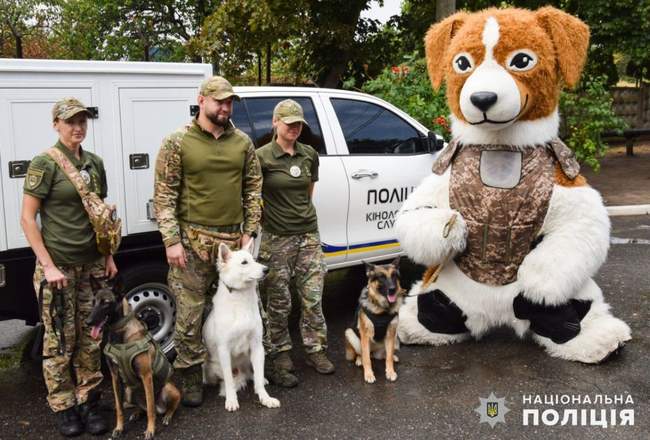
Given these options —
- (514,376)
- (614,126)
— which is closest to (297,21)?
(614,126)

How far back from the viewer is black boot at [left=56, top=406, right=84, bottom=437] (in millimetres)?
3504

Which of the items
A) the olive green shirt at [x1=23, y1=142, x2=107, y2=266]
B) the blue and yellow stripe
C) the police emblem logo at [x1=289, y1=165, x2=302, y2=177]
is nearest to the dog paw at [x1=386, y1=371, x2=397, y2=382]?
the blue and yellow stripe

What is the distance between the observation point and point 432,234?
13.9 feet

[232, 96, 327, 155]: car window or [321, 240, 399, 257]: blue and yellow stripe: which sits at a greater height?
[232, 96, 327, 155]: car window

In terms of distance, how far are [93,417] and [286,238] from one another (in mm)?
1579

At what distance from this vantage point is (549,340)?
4.36m

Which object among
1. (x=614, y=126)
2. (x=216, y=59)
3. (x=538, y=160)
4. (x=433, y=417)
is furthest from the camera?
(x=216, y=59)

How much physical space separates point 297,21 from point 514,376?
734cm

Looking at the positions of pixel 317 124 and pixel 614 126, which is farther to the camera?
pixel 614 126

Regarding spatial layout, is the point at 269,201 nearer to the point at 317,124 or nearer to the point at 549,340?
the point at 317,124

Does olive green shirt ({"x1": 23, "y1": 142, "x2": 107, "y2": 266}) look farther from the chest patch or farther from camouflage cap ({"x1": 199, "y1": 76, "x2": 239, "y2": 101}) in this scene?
the chest patch

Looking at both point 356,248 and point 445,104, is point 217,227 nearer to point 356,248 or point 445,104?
point 356,248

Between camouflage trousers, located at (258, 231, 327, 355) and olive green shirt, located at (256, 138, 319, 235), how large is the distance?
3.0 inches

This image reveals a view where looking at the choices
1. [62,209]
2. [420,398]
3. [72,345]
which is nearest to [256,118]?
[62,209]
